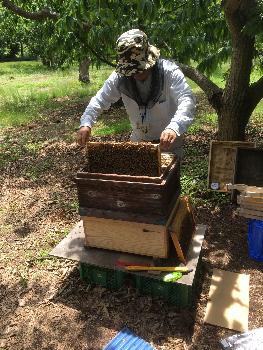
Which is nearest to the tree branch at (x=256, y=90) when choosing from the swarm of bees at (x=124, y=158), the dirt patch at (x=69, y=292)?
the dirt patch at (x=69, y=292)

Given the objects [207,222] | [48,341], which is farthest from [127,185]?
[207,222]

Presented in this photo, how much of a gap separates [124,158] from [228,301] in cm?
199

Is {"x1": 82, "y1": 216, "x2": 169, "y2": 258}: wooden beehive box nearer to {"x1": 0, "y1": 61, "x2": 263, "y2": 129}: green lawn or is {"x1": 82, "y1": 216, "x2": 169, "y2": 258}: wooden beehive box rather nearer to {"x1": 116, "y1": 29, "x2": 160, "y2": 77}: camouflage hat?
{"x1": 116, "y1": 29, "x2": 160, "y2": 77}: camouflage hat

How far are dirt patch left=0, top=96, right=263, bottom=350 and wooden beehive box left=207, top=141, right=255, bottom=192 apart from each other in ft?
1.45

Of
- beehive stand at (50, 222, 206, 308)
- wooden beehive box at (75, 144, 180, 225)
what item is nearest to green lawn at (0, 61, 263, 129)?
beehive stand at (50, 222, 206, 308)

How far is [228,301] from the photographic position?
4113 mm

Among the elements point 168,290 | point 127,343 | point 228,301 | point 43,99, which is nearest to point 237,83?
point 228,301

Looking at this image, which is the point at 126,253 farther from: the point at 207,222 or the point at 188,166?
the point at 188,166

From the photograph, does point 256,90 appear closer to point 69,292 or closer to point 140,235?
point 140,235

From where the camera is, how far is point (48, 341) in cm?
382

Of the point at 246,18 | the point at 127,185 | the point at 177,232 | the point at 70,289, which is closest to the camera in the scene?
the point at 127,185

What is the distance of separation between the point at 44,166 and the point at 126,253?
15.6 feet

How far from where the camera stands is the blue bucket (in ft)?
14.9

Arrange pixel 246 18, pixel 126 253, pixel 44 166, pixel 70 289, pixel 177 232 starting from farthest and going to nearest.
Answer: pixel 44 166
pixel 246 18
pixel 70 289
pixel 126 253
pixel 177 232
